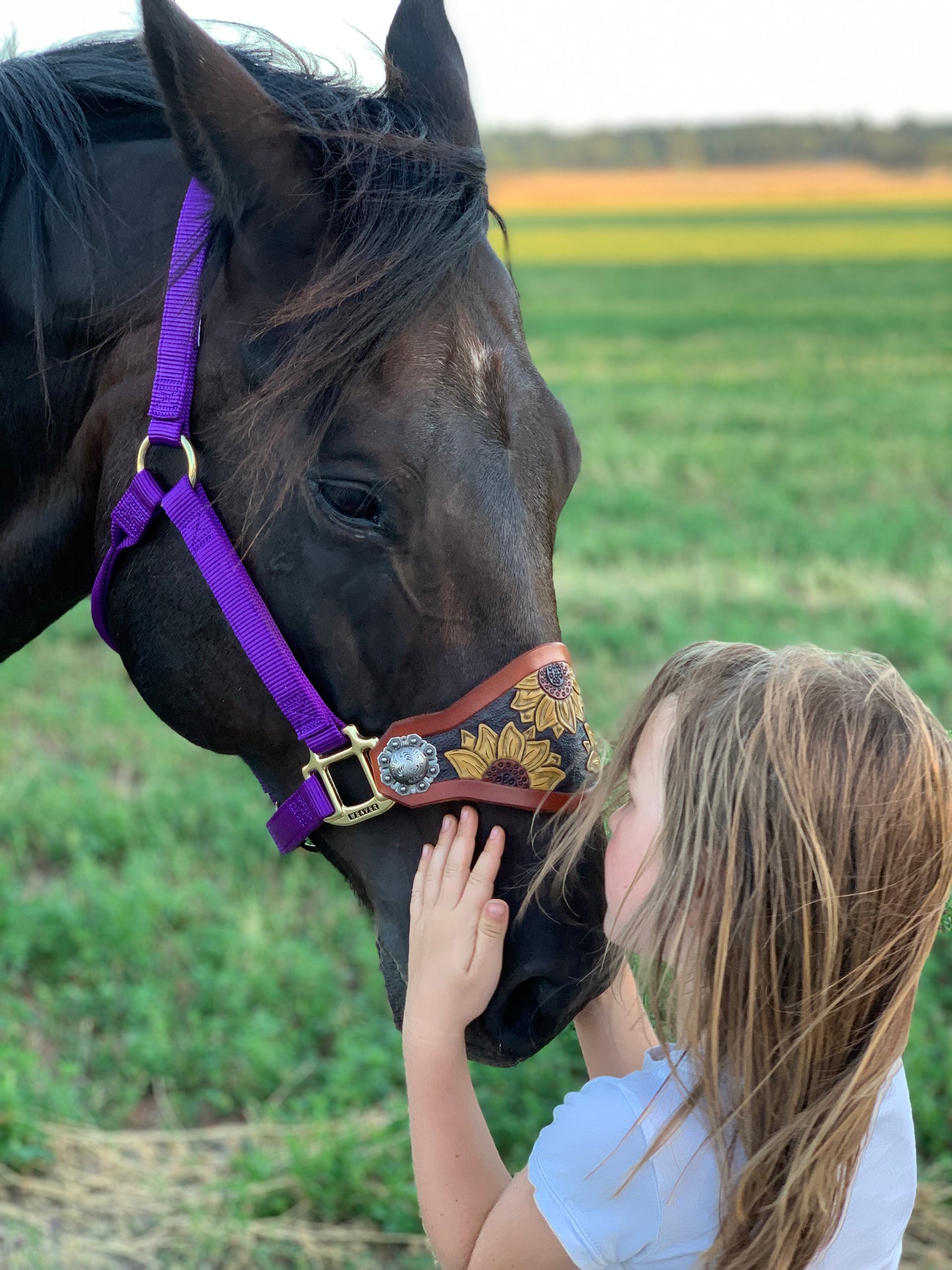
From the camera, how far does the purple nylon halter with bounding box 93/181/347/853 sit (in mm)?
1567

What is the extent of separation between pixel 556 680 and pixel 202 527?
54 cm

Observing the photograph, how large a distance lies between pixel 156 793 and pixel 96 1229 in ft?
6.48

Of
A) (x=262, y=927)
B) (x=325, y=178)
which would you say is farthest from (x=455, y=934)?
(x=262, y=927)

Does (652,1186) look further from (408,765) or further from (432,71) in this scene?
(432,71)

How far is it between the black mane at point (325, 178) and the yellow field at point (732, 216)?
27.9 meters

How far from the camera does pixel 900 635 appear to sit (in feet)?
19.0

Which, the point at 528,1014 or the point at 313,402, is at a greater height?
the point at 313,402

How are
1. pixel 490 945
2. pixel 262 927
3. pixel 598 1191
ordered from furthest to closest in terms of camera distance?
pixel 262 927 → pixel 490 945 → pixel 598 1191

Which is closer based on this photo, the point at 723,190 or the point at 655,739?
the point at 655,739

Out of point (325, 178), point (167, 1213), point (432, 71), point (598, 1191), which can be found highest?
point (432, 71)

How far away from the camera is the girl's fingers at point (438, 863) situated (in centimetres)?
147

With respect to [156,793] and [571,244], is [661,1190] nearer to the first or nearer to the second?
[156,793]

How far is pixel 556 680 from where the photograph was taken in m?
1.51

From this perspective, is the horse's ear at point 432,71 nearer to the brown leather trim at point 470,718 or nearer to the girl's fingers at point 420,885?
the brown leather trim at point 470,718
